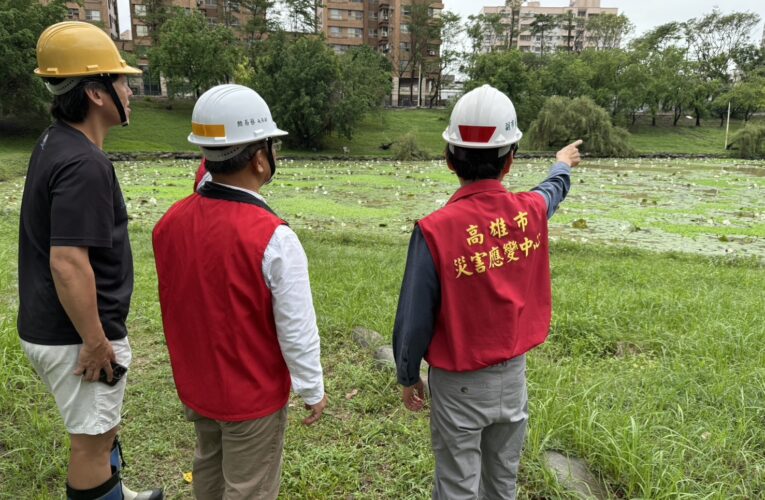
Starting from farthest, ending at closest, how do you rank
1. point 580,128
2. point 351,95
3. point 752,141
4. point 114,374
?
point 351,95
point 752,141
point 580,128
point 114,374

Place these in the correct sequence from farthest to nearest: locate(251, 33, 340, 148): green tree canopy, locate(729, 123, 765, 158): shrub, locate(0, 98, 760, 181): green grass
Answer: locate(729, 123, 765, 158): shrub → locate(251, 33, 340, 148): green tree canopy → locate(0, 98, 760, 181): green grass

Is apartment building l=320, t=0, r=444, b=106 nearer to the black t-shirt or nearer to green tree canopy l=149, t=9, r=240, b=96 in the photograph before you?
green tree canopy l=149, t=9, r=240, b=96

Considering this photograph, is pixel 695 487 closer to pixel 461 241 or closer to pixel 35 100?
pixel 461 241

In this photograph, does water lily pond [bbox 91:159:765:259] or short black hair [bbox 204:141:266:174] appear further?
water lily pond [bbox 91:159:765:259]

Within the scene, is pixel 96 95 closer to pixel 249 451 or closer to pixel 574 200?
pixel 249 451

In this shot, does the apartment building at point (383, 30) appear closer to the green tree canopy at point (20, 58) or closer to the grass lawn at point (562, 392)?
the green tree canopy at point (20, 58)

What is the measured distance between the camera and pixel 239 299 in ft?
5.23

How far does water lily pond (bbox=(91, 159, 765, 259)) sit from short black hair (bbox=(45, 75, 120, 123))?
6.75m

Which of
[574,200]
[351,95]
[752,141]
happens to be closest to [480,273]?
[574,200]

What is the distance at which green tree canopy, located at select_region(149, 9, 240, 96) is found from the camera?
2903cm

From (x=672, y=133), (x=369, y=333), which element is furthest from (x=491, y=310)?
(x=672, y=133)

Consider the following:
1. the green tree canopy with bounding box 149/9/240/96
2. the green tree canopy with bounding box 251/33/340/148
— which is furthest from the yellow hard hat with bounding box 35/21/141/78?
the green tree canopy with bounding box 149/9/240/96

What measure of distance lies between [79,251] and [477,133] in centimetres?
125

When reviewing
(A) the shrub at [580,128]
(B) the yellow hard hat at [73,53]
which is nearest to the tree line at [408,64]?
(A) the shrub at [580,128]
